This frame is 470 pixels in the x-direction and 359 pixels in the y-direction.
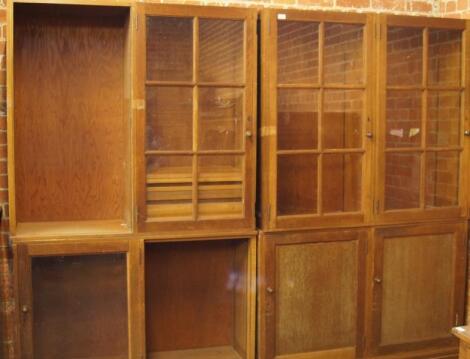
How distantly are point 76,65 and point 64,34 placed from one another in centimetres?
16

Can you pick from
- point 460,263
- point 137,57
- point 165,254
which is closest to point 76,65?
point 137,57

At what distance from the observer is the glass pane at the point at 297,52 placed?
2.98m

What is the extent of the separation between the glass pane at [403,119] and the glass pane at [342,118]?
17 cm

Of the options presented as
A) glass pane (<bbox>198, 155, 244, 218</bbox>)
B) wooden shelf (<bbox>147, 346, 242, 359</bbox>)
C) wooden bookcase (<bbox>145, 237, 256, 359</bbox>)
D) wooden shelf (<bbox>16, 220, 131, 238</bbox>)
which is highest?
glass pane (<bbox>198, 155, 244, 218</bbox>)

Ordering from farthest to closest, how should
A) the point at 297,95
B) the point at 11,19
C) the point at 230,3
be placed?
1. the point at 230,3
2. the point at 297,95
3. the point at 11,19

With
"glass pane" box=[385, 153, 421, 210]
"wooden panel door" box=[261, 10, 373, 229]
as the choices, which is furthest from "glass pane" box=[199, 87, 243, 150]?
"glass pane" box=[385, 153, 421, 210]

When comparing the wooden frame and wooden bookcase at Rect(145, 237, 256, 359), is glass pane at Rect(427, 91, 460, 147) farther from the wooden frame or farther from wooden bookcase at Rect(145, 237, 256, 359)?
the wooden frame

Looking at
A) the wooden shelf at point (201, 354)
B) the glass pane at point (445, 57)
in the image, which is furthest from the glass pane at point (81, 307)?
the glass pane at point (445, 57)

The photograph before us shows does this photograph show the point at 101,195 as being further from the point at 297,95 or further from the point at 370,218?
the point at 370,218

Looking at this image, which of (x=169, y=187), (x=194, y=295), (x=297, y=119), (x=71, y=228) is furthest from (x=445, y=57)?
(x=71, y=228)

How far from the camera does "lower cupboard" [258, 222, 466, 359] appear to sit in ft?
10.1

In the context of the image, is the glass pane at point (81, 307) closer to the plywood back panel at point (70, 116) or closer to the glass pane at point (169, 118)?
the plywood back panel at point (70, 116)

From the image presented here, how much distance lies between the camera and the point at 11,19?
8.79 feet

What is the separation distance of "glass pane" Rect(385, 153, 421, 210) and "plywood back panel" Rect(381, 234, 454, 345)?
19 centimetres
